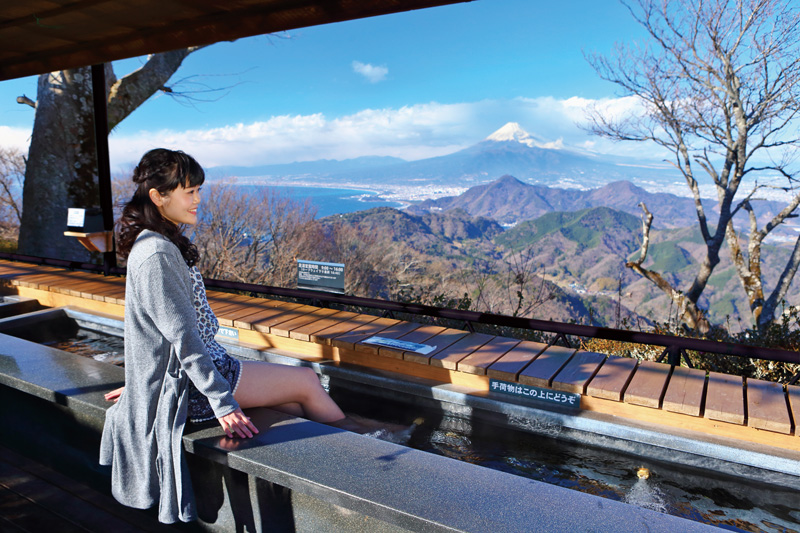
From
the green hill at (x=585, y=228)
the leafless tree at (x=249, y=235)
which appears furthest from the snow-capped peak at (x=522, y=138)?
the leafless tree at (x=249, y=235)

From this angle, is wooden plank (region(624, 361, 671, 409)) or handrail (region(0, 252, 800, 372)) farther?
handrail (region(0, 252, 800, 372))

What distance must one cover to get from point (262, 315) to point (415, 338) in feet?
3.36

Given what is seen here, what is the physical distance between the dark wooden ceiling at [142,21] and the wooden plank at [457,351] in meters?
1.52

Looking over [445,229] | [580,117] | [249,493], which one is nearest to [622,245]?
[445,229]

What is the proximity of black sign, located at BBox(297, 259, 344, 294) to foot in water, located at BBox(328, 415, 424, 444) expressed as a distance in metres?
1.15

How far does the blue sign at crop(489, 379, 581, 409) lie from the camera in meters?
2.13

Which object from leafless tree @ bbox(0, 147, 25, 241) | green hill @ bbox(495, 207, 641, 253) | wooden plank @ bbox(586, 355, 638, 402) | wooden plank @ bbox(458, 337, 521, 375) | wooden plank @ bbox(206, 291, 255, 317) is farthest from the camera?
green hill @ bbox(495, 207, 641, 253)

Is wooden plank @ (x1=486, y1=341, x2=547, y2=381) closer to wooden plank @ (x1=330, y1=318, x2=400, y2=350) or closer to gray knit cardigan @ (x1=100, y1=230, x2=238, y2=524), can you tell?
wooden plank @ (x1=330, y1=318, x2=400, y2=350)

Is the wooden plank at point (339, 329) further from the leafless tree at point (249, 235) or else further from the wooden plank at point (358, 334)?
the leafless tree at point (249, 235)

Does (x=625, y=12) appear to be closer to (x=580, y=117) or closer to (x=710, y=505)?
(x=580, y=117)

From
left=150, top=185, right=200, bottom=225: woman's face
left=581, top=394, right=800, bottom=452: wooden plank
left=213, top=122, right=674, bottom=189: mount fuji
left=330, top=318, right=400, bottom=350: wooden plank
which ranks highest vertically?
left=213, top=122, right=674, bottom=189: mount fuji

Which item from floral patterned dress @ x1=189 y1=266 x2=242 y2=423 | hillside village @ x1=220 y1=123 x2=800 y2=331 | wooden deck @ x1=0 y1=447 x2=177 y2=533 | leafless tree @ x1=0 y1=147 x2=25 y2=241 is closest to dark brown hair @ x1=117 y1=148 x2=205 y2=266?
floral patterned dress @ x1=189 y1=266 x2=242 y2=423

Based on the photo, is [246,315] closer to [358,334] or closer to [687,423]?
[358,334]

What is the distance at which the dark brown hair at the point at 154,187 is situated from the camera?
4.81 ft
